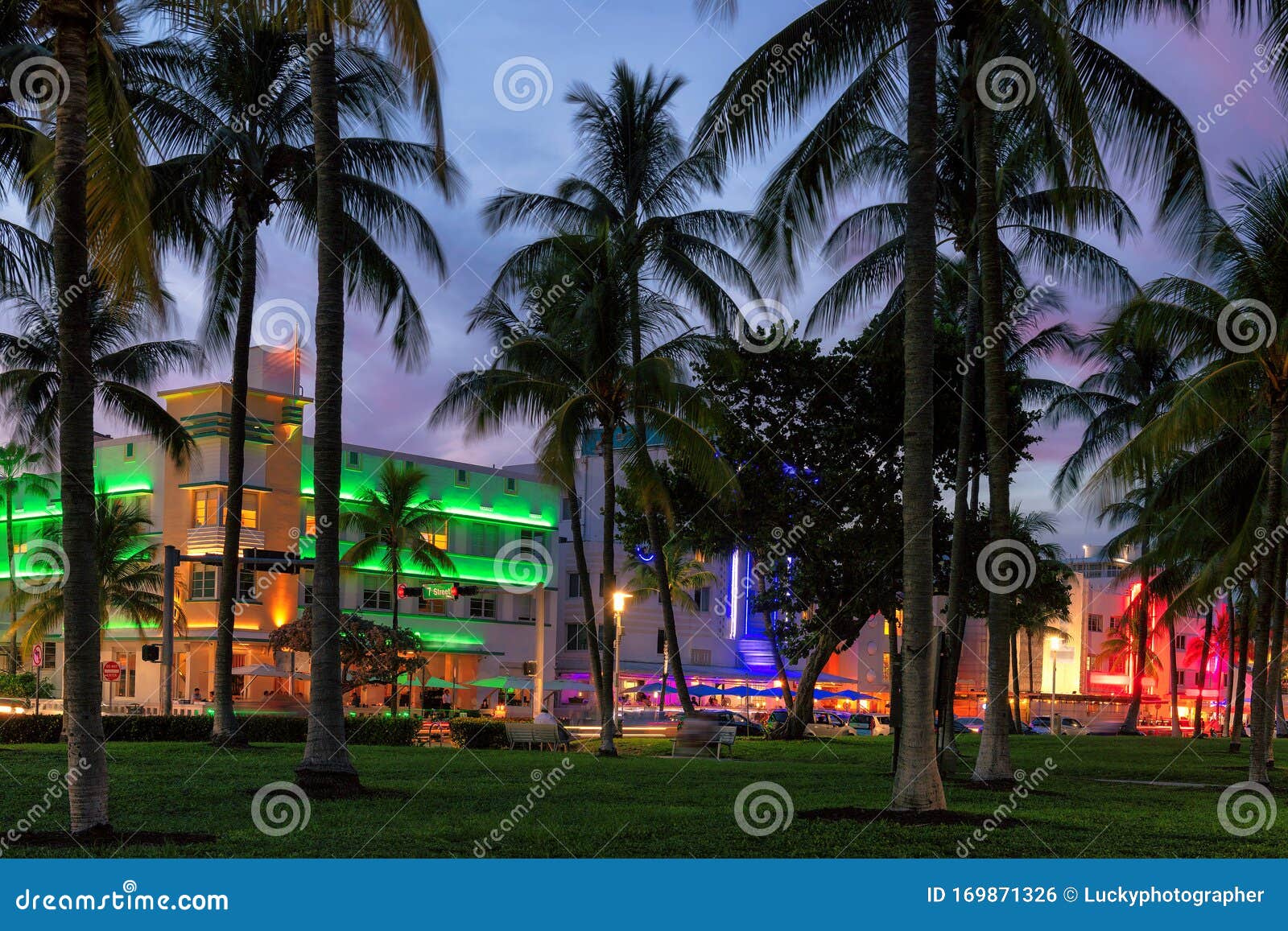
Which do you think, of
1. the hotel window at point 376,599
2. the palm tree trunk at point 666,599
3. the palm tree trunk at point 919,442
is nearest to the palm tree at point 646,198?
the palm tree trunk at point 666,599

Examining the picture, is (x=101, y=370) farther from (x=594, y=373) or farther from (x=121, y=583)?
(x=121, y=583)

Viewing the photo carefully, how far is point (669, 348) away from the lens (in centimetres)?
2986

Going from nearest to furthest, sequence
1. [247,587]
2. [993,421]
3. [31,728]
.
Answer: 1. [993,421]
2. [31,728]
3. [247,587]

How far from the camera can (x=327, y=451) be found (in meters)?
16.5

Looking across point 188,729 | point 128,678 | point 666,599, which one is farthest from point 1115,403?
point 128,678

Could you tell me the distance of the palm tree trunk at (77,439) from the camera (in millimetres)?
11023

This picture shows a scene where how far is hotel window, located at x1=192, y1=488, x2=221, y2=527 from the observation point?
5347 cm

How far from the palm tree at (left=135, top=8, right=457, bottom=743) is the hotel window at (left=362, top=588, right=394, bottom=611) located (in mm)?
31864

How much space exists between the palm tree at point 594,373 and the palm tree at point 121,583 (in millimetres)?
21370

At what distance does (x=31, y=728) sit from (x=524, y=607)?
36606 mm

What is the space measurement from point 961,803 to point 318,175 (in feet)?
36.0

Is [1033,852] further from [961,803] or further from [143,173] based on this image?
[143,173]

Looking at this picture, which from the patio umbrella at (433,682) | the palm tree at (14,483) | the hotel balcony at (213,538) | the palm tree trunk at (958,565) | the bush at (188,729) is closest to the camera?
the palm tree trunk at (958,565)

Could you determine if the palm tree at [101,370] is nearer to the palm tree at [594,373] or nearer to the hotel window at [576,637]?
the palm tree at [594,373]
